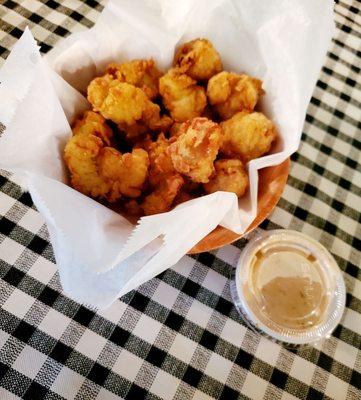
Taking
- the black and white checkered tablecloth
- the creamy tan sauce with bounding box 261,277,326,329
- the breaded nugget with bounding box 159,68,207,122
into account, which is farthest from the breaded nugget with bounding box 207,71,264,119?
the creamy tan sauce with bounding box 261,277,326,329

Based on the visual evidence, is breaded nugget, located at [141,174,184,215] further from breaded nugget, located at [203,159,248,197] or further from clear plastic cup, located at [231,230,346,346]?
clear plastic cup, located at [231,230,346,346]

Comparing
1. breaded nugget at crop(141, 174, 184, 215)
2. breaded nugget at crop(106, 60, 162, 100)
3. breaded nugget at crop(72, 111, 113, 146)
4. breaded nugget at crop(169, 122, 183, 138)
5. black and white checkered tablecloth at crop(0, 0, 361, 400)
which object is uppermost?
breaded nugget at crop(106, 60, 162, 100)

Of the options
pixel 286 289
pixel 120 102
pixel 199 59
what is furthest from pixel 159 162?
pixel 286 289

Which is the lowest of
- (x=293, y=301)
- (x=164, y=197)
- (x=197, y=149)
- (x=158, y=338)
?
(x=158, y=338)

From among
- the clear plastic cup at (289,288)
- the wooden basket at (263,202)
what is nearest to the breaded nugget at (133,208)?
the wooden basket at (263,202)

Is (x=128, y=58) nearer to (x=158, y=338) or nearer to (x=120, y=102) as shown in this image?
(x=120, y=102)
